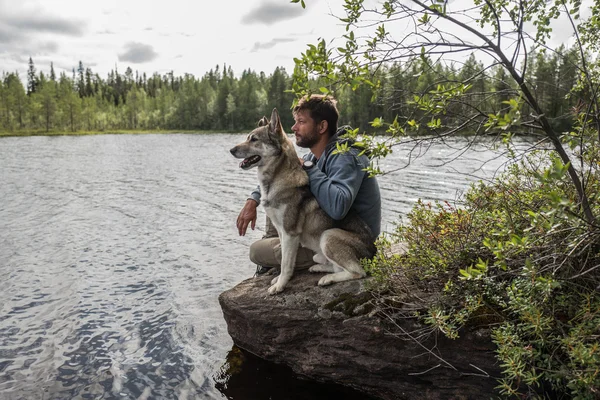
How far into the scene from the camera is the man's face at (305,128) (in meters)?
6.38

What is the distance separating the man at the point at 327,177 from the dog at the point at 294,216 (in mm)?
212

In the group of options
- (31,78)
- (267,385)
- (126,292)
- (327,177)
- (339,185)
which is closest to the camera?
(339,185)

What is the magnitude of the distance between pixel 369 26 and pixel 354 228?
3128 mm

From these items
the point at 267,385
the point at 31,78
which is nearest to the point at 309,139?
the point at 267,385

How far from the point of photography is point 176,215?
18188 millimetres

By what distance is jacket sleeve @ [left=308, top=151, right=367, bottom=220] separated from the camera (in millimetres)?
5883

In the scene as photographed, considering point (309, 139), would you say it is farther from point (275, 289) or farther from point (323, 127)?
point (275, 289)

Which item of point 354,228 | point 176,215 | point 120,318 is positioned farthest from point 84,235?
point 354,228

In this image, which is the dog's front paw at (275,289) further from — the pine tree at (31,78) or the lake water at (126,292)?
the pine tree at (31,78)

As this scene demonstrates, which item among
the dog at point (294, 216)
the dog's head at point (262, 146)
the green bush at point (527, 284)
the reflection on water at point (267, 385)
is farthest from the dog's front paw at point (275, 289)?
the dog's head at point (262, 146)

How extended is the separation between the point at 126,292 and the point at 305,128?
6496 mm

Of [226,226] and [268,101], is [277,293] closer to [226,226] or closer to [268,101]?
[226,226]

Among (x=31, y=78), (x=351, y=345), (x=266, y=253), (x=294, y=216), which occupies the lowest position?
(x=351, y=345)

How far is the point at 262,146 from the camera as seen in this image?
622 centimetres
